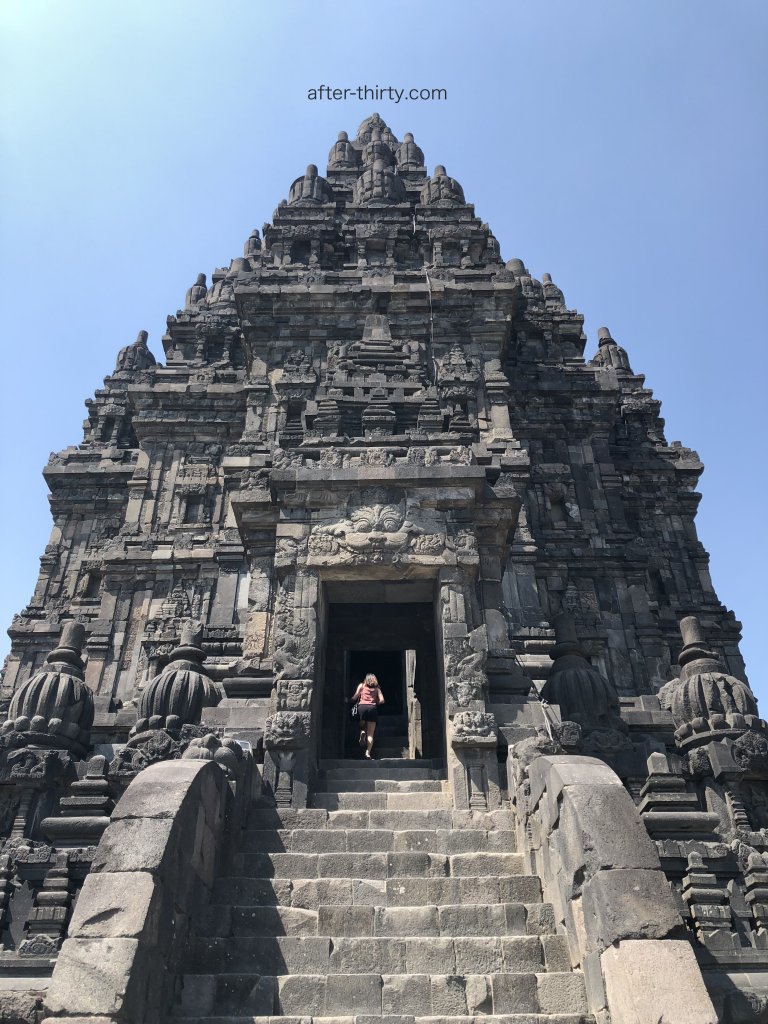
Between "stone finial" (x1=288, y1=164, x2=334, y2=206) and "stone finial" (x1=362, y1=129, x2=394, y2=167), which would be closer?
"stone finial" (x1=288, y1=164, x2=334, y2=206)

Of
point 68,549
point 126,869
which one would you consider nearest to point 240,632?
point 126,869

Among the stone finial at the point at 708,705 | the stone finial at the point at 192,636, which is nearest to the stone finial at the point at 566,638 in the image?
the stone finial at the point at 708,705

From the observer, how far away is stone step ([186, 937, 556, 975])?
22.8ft

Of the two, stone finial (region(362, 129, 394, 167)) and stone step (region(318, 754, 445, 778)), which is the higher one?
stone finial (region(362, 129, 394, 167))

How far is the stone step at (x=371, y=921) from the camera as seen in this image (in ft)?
24.2

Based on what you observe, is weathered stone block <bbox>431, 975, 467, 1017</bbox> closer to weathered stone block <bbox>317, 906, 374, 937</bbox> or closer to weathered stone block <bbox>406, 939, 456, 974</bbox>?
weathered stone block <bbox>406, 939, 456, 974</bbox>

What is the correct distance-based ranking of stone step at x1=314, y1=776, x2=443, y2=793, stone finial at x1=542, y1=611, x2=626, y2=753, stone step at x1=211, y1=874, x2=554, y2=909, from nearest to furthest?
stone step at x1=211, y1=874, x2=554, y2=909 → stone step at x1=314, y1=776, x2=443, y2=793 → stone finial at x1=542, y1=611, x2=626, y2=753


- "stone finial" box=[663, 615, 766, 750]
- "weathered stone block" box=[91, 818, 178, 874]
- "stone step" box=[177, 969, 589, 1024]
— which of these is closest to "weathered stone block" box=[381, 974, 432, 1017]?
"stone step" box=[177, 969, 589, 1024]

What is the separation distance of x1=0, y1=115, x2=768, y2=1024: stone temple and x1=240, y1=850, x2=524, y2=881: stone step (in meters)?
0.03

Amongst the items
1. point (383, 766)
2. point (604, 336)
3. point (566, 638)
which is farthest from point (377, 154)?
point (383, 766)

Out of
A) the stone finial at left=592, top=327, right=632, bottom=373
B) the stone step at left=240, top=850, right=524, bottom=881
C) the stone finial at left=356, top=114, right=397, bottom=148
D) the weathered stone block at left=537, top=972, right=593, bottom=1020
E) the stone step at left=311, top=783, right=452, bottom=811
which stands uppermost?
the stone finial at left=356, top=114, right=397, bottom=148

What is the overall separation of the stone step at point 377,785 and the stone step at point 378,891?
2.04 metres

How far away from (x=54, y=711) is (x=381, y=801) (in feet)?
16.9

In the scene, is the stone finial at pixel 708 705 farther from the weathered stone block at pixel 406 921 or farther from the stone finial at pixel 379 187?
the stone finial at pixel 379 187
